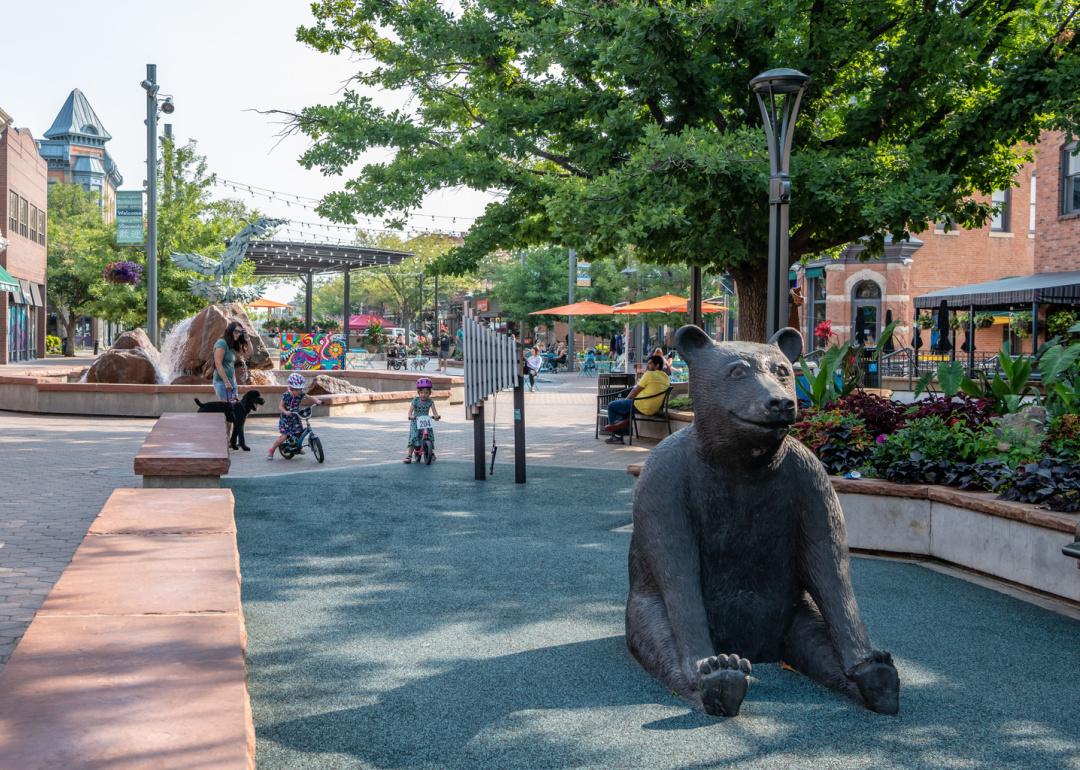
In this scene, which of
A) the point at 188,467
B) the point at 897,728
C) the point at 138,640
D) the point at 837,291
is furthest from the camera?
the point at 837,291

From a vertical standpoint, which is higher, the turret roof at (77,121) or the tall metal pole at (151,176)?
the turret roof at (77,121)

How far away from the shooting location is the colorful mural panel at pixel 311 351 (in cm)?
2864

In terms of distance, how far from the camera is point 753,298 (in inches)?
533

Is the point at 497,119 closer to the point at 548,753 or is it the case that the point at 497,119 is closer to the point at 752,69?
the point at 752,69

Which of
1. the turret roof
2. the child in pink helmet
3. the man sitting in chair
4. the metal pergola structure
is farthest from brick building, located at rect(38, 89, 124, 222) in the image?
the child in pink helmet

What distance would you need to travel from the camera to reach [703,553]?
4.30 meters

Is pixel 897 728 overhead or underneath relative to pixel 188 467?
underneath

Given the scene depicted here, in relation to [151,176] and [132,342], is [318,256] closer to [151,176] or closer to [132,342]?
[151,176]

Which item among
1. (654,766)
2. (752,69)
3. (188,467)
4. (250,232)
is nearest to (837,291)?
(250,232)

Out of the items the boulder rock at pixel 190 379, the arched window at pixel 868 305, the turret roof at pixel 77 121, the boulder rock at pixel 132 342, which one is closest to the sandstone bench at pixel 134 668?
the boulder rock at pixel 190 379

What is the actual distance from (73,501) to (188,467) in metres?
1.98

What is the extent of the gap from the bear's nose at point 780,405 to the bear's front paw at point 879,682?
1043 mm

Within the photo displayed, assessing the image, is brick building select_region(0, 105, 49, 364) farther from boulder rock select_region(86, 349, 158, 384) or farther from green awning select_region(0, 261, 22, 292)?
boulder rock select_region(86, 349, 158, 384)

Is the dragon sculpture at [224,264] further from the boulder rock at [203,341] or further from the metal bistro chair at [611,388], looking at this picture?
the metal bistro chair at [611,388]
